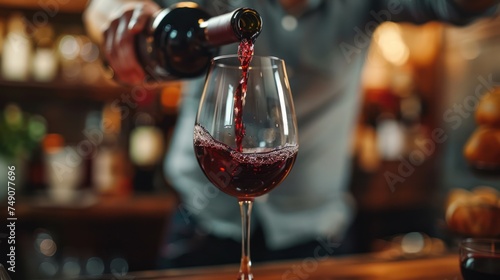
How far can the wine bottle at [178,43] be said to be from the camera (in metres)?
0.77

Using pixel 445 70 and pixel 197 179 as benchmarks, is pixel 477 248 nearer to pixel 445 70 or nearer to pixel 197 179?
pixel 197 179

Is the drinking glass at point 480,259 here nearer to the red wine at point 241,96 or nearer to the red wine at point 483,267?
the red wine at point 483,267

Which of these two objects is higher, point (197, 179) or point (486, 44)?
point (486, 44)

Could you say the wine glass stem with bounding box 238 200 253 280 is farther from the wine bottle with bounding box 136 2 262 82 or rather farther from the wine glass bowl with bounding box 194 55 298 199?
the wine bottle with bounding box 136 2 262 82

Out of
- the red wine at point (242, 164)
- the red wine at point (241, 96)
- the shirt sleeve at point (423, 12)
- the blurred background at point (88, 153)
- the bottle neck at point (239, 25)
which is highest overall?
the shirt sleeve at point (423, 12)

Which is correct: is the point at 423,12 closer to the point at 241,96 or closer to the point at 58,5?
the point at 241,96

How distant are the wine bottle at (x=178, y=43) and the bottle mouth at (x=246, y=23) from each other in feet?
0.26

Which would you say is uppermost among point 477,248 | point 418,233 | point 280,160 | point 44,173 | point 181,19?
point 181,19

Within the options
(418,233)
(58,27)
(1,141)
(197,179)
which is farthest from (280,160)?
(418,233)

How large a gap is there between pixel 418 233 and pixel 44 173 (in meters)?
2.01

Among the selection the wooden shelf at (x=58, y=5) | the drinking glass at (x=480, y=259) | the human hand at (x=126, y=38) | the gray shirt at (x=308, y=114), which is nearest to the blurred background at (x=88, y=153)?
the wooden shelf at (x=58, y=5)

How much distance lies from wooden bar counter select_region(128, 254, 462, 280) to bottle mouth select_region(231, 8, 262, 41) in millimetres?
418

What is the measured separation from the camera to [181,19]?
78 cm

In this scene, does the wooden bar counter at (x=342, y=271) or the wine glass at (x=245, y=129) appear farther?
the wooden bar counter at (x=342, y=271)
